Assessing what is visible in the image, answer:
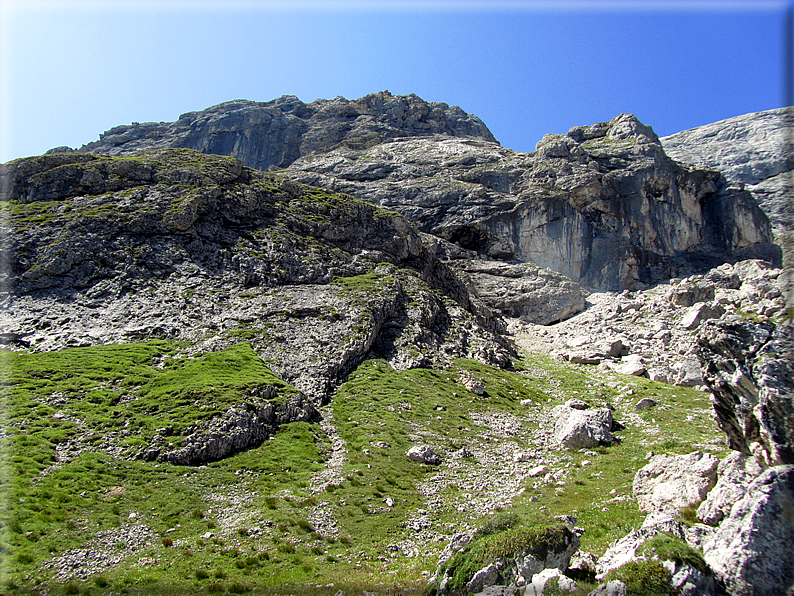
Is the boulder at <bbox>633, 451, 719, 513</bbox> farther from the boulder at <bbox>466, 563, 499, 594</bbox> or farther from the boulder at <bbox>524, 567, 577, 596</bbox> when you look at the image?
the boulder at <bbox>466, 563, 499, 594</bbox>

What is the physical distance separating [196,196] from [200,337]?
2815cm

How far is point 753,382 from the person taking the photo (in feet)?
53.3

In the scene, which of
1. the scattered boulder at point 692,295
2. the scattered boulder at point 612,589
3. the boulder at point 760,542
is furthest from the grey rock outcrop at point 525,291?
the scattered boulder at point 612,589

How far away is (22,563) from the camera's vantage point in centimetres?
1866

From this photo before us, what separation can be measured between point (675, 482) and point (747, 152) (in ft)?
611

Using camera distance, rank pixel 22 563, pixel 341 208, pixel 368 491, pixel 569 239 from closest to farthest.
Answer: pixel 22 563 < pixel 368 491 < pixel 341 208 < pixel 569 239

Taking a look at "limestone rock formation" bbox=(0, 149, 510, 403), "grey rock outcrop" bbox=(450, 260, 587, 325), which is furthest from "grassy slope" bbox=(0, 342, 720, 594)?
"grey rock outcrop" bbox=(450, 260, 587, 325)

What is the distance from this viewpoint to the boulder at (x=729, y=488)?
15.2m

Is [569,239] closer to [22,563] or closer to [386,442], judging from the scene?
[386,442]

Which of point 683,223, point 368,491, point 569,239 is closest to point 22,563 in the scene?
point 368,491

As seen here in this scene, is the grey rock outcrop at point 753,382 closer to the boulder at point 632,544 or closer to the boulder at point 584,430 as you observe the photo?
the boulder at point 632,544

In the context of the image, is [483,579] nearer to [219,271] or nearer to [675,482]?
[675,482]

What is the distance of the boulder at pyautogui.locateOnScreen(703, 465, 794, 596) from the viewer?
11586mm

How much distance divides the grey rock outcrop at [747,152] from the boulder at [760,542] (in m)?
139
